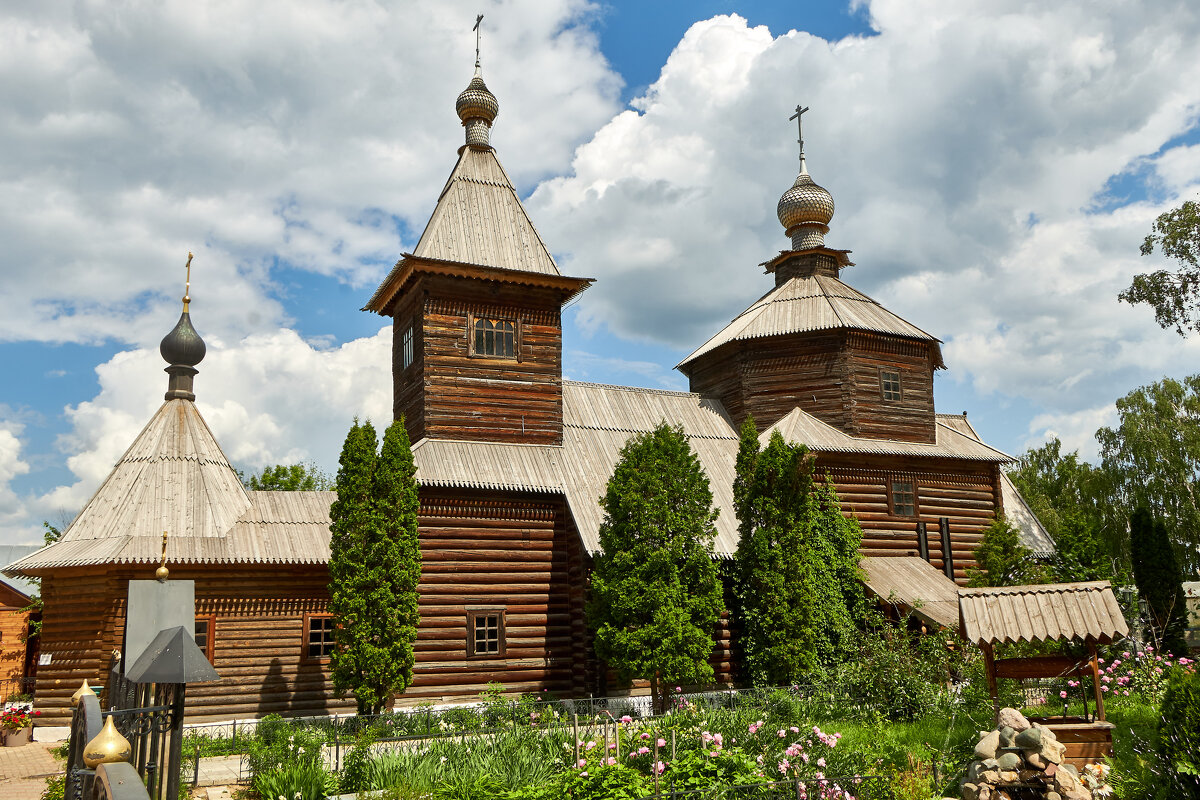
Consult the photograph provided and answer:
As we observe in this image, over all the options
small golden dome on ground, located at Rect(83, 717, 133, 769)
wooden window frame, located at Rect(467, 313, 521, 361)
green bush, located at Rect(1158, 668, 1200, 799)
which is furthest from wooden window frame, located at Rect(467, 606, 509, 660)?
small golden dome on ground, located at Rect(83, 717, 133, 769)

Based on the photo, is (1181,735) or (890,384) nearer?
(1181,735)

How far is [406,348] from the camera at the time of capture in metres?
23.2

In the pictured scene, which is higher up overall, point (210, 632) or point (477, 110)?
point (477, 110)

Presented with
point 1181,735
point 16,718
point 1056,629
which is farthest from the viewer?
point 16,718

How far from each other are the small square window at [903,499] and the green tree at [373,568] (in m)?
13.6

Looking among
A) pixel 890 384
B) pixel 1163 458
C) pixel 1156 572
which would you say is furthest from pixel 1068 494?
pixel 890 384

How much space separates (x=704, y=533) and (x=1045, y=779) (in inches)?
355

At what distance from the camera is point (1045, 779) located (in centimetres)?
968

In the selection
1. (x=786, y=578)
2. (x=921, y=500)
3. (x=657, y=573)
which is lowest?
(x=786, y=578)

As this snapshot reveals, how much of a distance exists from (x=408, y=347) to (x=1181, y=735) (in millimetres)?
18712

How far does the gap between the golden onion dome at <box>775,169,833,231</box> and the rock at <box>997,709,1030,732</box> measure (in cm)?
2105

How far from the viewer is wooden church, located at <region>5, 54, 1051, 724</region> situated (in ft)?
61.8

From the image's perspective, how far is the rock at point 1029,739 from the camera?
32.6ft

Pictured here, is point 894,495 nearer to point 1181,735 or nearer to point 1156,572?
point 1156,572
